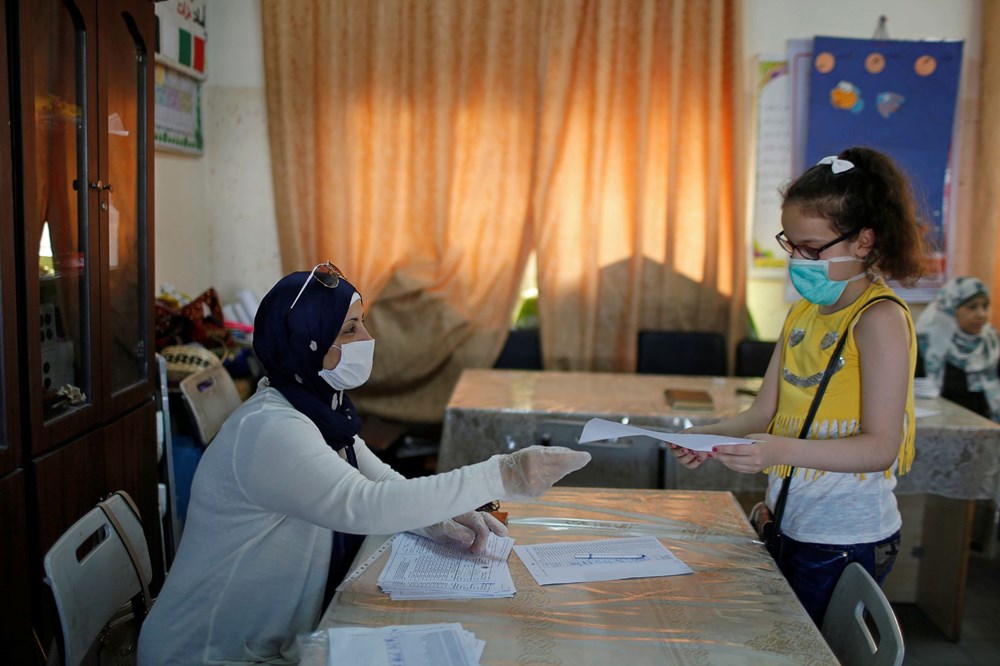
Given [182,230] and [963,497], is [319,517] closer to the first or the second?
[963,497]

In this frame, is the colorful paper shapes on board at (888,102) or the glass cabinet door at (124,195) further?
the colorful paper shapes on board at (888,102)

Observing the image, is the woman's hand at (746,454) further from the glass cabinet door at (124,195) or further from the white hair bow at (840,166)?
the glass cabinet door at (124,195)

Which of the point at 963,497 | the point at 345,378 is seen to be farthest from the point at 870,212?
the point at 963,497

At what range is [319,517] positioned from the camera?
1.41m

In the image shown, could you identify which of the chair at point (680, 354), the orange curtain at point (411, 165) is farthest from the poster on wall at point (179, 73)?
the chair at point (680, 354)

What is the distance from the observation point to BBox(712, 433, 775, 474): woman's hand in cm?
154

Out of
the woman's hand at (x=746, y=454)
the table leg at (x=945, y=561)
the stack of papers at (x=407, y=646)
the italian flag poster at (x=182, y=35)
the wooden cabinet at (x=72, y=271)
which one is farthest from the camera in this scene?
the italian flag poster at (x=182, y=35)

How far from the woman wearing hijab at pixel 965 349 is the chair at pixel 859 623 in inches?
87.7

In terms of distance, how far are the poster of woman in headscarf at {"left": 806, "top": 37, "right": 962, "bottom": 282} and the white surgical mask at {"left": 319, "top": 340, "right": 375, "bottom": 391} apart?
306 cm

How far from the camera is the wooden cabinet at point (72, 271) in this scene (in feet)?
5.98

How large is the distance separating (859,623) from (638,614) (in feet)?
1.30

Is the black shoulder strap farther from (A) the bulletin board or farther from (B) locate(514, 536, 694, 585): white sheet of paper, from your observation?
(A) the bulletin board

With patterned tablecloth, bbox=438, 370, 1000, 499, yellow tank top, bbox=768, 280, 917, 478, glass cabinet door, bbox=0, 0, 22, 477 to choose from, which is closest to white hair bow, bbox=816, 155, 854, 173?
yellow tank top, bbox=768, 280, 917, 478

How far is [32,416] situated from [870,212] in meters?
1.84
